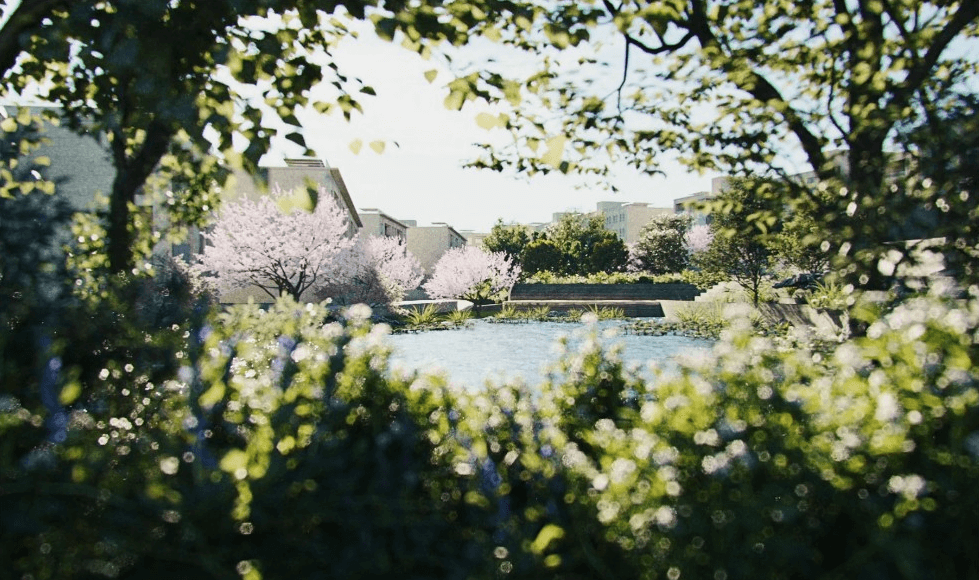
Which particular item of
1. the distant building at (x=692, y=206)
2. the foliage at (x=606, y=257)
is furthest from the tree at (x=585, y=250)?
the distant building at (x=692, y=206)

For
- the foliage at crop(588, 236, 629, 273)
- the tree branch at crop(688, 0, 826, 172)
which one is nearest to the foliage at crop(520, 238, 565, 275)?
the foliage at crop(588, 236, 629, 273)

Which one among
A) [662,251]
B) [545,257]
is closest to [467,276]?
[545,257]

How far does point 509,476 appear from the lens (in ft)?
7.68

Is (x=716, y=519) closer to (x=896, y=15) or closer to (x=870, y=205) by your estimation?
(x=870, y=205)

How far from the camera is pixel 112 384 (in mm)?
3096

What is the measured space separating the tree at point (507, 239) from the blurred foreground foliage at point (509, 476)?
2968 inches

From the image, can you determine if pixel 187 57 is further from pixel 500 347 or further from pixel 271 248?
pixel 271 248

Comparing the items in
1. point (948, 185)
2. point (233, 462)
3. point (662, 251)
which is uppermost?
point (948, 185)

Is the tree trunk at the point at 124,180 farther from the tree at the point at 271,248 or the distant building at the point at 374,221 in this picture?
the distant building at the point at 374,221

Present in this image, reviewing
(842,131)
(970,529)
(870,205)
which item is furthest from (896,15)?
(970,529)

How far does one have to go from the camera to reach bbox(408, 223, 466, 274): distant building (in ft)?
297

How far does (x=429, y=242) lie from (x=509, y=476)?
8963 cm

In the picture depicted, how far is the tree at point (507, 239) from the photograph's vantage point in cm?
7875

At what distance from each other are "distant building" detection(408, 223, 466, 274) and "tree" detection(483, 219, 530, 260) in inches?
406
